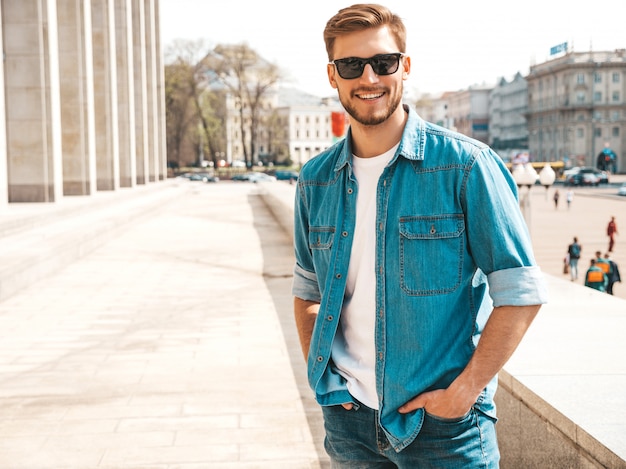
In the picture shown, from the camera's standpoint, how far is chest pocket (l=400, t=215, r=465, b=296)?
2330 millimetres

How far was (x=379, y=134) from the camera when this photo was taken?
2.50 m

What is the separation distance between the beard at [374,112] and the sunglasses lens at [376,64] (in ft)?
0.18

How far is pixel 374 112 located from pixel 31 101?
19322 mm

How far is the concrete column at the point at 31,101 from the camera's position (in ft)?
64.7

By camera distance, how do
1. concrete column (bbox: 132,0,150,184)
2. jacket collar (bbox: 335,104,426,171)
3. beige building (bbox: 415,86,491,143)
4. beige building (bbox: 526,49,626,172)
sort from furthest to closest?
beige building (bbox: 415,86,491,143) < beige building (bbox: 526,49,626,172) < concrete column (bbox: 132,0,150,184) < jacket collar (bbox: 335,104,426,171)

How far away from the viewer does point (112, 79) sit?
29.5 metres

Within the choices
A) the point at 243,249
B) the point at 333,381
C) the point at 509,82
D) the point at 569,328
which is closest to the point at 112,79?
the point at 243,249

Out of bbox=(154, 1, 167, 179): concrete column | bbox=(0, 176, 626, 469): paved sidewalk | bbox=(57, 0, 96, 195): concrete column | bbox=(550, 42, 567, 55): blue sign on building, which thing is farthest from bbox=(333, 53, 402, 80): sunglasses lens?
bbox=(550, 42, 567, 55): blue sign on building

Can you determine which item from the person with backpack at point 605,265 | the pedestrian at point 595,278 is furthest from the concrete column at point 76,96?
the pedestrian at point 595,278

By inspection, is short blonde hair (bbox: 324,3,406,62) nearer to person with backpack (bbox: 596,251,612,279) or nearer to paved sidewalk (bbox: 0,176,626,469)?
paved sidewalk (bbox: 0,176,626,469)

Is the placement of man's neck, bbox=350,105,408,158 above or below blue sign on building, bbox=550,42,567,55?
below

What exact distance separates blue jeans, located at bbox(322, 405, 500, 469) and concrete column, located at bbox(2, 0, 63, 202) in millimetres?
19042

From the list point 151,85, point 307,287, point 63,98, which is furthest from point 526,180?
point 151,85

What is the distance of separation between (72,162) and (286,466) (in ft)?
71.6
